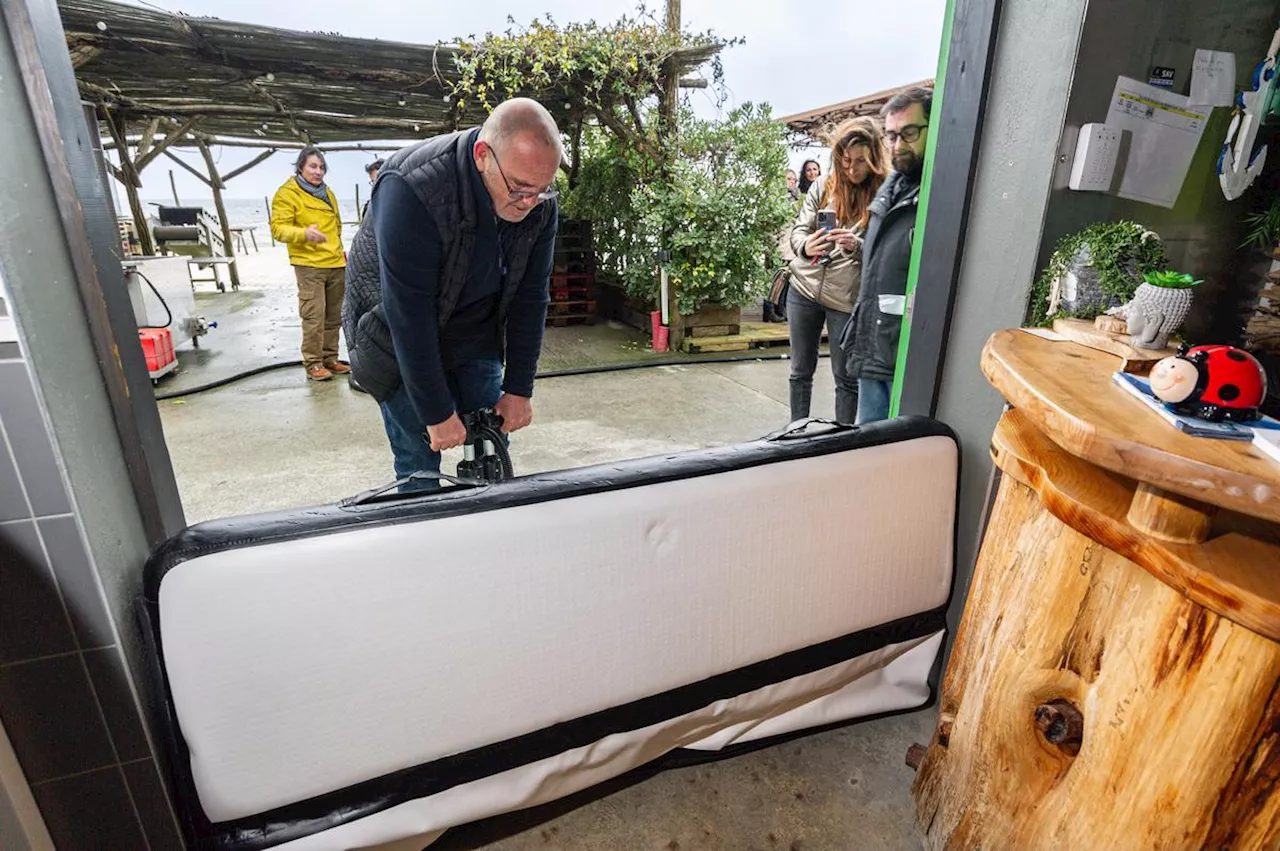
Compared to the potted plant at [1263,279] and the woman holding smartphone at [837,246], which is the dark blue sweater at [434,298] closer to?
the woman holding smartphone at [837,246]

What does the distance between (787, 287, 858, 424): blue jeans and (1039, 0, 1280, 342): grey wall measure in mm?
1143

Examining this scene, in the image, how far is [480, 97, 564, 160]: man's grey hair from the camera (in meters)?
1.57

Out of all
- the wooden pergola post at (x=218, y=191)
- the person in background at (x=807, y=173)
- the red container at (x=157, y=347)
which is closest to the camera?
the red container at (x=157, y=347)

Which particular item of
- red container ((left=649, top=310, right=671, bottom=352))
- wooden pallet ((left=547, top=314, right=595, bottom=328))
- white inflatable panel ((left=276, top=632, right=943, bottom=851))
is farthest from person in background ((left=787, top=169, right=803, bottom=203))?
white inflatable panel ((left=276, top=632, right=943, bottom=851))

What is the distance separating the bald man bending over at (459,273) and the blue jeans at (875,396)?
118 centimetres

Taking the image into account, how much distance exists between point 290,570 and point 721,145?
216 inches

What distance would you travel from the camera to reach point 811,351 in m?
3.08

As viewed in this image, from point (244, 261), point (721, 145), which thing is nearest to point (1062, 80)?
point (721, 145)

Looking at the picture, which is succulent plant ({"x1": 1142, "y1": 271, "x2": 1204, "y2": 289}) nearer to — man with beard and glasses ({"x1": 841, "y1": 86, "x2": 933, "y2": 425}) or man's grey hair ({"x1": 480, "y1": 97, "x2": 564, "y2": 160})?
man with beard and glasses ({"x1": 841, "y1": 86, "x2": 933, "y2": 425})

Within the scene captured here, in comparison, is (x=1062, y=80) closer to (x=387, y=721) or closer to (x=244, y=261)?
(x=387, y=721)

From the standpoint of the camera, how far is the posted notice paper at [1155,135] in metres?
1.36

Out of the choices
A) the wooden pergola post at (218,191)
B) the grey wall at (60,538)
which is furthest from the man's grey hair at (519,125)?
the wooden pergola post at (218,191)

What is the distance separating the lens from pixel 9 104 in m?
0.86

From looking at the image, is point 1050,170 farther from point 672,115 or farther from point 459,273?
point 672,115
